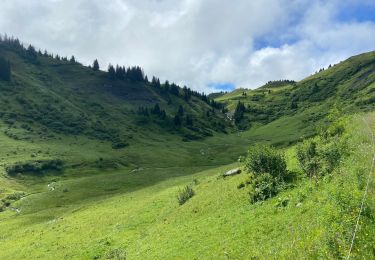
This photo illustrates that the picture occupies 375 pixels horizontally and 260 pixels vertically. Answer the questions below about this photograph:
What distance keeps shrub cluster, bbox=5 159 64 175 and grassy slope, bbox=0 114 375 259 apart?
103 meters

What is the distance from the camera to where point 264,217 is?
25.6m

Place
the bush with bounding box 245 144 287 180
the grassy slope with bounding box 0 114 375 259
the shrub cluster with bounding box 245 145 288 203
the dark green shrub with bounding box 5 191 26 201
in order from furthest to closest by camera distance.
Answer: the dark green shrub with bounding box 5 191 26 201, the bush with bounding box 245 144 287 180, the shrub cluster with bounding box 245 145 288 203, the grassy slope with bounding box 0 114 375 259

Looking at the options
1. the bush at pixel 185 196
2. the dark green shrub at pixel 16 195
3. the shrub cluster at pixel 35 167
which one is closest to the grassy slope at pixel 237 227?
the bush at pixel 185 196

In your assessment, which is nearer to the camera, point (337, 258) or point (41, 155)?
point (337, 258)

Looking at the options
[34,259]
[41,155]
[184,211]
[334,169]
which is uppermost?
[41,155]

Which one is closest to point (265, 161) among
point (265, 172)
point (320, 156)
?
point (265, 172)

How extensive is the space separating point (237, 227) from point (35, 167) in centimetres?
14627

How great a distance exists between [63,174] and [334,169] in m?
145

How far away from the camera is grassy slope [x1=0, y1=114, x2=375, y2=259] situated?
1652 centimetres

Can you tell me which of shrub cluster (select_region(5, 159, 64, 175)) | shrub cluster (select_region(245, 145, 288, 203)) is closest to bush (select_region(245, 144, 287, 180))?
shrub cluster (select_region(245, 145, 288, 203))

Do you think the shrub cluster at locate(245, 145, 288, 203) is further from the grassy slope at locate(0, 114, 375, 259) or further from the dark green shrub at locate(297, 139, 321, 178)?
the dark green shrub at locate(297, 139, 321, 178)

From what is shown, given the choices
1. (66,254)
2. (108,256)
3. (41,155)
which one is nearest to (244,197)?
(108,256)

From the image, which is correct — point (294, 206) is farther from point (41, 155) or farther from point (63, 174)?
point (41, 155)

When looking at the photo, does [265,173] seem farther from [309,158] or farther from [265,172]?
[309,158]
